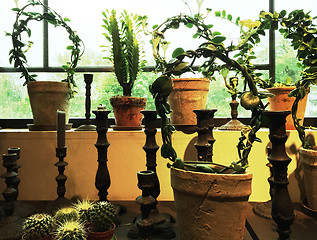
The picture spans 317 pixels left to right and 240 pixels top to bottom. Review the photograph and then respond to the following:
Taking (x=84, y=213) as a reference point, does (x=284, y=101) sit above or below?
above

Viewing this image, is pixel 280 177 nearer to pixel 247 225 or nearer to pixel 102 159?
pixel 247 225

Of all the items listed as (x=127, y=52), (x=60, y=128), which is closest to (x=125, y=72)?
(x=127, y=52)

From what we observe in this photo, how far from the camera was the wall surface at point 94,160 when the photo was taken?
43.0 inches

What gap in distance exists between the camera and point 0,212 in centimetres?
84

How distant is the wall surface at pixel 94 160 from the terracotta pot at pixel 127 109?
0.08m

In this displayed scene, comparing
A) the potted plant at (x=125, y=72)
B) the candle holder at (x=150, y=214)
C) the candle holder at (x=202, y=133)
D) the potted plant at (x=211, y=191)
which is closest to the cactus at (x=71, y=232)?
the candle holder at (x=150, y=214)

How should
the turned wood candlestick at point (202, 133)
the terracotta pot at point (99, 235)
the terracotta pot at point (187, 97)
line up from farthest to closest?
the terracotta pot at point (187, 97) → the turned wood candlestick at point (202, 133) → the terracotta pot at point (99, 235)

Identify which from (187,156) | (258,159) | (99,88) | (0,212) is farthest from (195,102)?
(0,212)

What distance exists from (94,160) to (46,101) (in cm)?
36

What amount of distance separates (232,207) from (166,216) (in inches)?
14.4

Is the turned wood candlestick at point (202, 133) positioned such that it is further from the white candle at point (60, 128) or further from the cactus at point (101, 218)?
the white candle at point (60, 128)

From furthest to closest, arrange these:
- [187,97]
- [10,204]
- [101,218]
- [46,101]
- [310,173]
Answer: [46,101] < [187,97] < [310,173] < [10,204] < [101,218]

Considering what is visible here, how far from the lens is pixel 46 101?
1159 millimetres

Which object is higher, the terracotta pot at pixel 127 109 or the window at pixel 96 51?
the window at pixel 96 51
